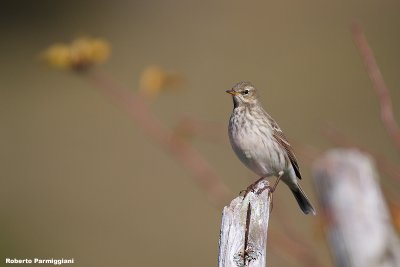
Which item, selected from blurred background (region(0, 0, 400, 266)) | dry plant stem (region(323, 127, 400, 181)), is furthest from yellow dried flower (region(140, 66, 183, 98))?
blurred background (region(0, 0, 400, 266))

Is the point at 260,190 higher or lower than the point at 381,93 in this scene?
lower

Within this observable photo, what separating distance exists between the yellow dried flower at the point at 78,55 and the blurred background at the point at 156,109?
10.1ft

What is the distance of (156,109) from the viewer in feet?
52.3

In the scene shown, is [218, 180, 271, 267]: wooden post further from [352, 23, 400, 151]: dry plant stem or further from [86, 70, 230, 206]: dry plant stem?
[86, 70, 230, 206]: dry plant stem

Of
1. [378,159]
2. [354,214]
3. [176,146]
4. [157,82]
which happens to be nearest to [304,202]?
[176,146]

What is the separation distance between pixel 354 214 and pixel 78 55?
2.33 m

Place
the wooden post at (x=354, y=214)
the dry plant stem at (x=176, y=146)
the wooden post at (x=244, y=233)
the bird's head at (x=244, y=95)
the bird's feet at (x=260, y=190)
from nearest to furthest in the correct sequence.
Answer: the wooden post at (x=244, y=233)
the wooden post at (x=354, y=214)
the bird's feet at (x=260, y=190)
the dry plant stem at (x=176, y=146)
the bird's head at (x=244, y=95)

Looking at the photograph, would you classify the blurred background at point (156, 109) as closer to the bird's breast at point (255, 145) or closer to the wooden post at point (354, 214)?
the bird's breast at point (255, 145)

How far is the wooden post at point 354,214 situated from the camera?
374 cm

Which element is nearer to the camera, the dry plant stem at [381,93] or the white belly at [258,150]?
the dry plant stem at [381,93]

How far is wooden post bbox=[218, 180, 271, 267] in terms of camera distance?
3.54 m

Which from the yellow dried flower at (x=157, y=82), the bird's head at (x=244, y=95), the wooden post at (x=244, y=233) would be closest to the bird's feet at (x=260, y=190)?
the wooden post at (x=244, y=233)

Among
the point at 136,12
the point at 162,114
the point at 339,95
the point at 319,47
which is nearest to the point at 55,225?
the point at 162,114

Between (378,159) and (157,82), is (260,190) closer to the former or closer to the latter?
(378,159)
